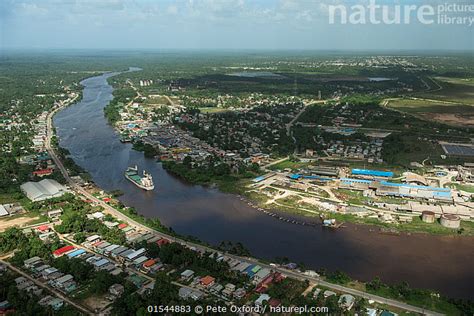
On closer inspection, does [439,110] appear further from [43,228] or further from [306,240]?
[43,228]

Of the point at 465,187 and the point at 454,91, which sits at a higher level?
the point at 454,91

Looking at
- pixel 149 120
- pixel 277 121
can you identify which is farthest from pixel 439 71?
pixel 149 120

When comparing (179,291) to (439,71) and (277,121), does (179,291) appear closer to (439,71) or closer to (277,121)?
(277,121)

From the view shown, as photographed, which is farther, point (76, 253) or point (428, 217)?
point (428, 217)

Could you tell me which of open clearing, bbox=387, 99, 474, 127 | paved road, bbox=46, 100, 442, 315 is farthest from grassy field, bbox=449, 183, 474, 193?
open clearing, bbox=387, 99, 474, 127

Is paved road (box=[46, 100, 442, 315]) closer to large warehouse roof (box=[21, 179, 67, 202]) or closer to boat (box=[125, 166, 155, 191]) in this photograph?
large warehouse roof (box=[21, 179, 67, 202])

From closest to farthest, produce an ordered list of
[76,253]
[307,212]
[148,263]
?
1. [148,263]
2. [76,253]
3. [307,212]

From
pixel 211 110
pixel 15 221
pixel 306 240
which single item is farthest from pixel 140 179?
pixel 211 110
